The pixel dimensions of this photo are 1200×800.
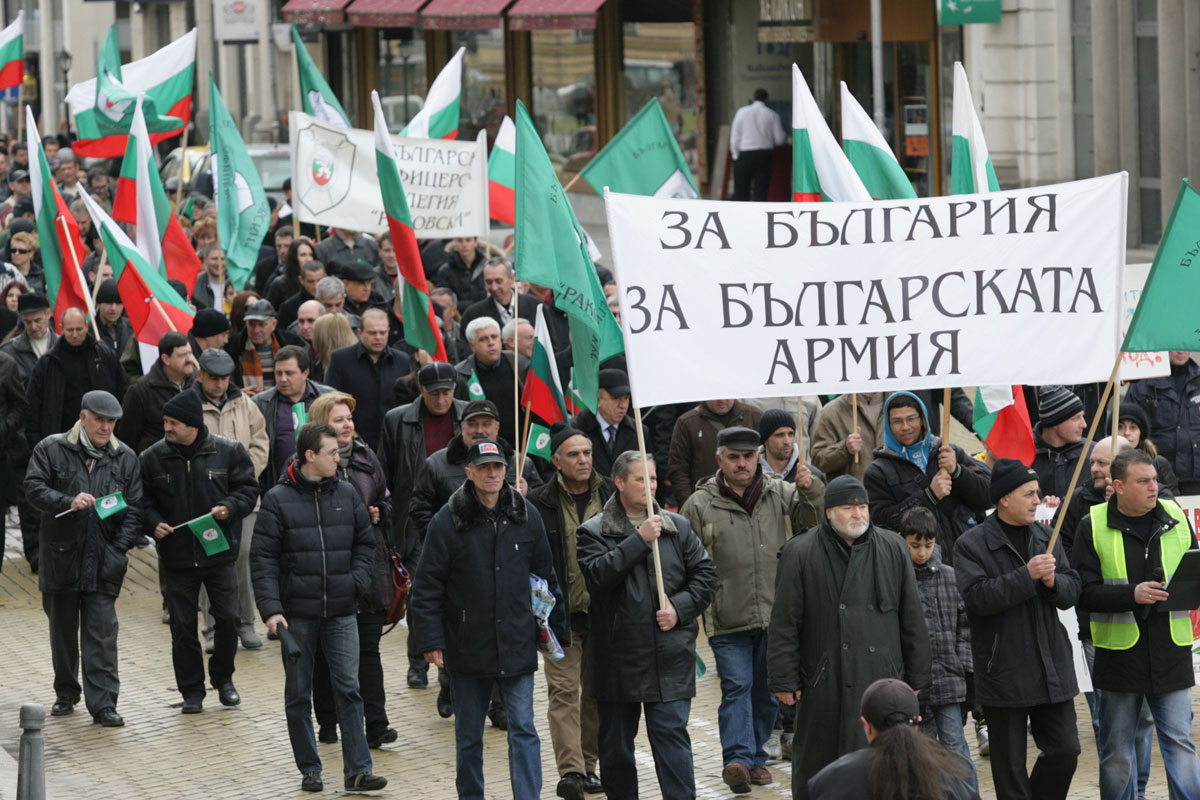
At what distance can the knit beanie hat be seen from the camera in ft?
30.8

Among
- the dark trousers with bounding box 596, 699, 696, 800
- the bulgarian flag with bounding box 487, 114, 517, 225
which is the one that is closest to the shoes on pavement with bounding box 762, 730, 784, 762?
the dark trousers with bounding box 596, 699, 696, 800

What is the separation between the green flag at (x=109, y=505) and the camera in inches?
394

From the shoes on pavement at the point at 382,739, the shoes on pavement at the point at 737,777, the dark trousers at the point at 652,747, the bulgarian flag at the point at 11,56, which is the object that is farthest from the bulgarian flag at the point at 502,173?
the dark trousers at the point at 652,747

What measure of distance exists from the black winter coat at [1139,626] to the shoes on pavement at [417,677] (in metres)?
3.98

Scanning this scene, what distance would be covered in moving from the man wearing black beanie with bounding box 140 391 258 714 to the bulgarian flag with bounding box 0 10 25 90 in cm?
1211

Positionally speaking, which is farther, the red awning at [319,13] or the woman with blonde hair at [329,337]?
the red awning at [319,13]

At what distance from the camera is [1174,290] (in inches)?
315

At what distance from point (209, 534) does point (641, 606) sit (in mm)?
2952

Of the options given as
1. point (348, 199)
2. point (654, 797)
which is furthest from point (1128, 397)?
point (348, 199)

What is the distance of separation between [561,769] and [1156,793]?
8.54ft

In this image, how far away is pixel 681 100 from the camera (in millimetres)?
31516

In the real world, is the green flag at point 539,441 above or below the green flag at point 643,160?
below

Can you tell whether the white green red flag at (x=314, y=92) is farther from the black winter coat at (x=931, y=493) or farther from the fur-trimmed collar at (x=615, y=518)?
the fur-trimmed collar at (x=615, y=518)

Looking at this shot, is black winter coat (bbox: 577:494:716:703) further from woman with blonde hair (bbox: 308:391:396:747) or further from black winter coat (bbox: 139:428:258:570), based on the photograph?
black winter coat (bbox: 139:428:258:570)
